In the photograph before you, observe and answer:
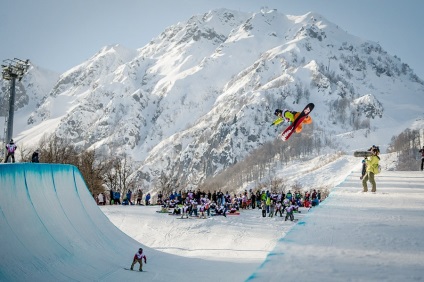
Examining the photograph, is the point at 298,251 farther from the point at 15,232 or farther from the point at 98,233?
the point at 98,233

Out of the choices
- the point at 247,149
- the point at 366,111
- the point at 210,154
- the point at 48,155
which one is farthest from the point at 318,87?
the point at 48,155

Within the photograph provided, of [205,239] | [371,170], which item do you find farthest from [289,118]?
[371,170]

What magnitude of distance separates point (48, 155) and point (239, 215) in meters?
23.4

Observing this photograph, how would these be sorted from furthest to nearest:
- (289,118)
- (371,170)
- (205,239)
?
(289,118), (205,239), (371,170)

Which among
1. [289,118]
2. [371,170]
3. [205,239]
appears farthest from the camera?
[289,118]

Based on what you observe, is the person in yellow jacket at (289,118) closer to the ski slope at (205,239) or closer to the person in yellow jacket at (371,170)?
the ski slope at (205,239)

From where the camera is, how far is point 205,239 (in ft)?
62.1

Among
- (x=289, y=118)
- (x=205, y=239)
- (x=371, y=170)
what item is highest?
(x=289, y=118)

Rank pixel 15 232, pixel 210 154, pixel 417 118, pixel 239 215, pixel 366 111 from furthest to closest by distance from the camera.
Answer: pixel 210 154 → pixel 366 111 → pixel 417 118 → pixel 239 215 → pixel 15 232

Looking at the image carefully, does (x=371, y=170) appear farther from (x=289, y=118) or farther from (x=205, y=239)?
(x=289, y=118)

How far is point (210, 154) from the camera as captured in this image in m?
195

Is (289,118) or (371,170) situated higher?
(289,118)

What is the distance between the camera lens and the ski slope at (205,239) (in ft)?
13.4

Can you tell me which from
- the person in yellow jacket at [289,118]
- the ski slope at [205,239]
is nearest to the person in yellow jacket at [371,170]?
the ski slope at [205,239]
